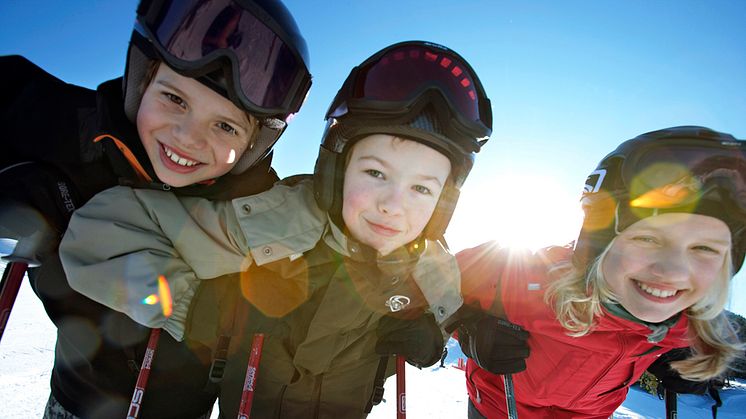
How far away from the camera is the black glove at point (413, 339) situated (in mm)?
1986

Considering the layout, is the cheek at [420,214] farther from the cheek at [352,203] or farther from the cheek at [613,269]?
the cheek at [613,269]

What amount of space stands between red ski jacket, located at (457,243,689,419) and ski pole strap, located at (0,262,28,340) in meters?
2.49

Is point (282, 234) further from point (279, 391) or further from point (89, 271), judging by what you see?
point (279, 391)

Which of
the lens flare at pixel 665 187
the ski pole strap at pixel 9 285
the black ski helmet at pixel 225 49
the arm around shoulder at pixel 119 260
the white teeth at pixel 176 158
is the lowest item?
the ski pole strap at pixel 9 285

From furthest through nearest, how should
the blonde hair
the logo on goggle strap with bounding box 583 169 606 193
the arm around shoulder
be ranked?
the logo on goggle strap with bounding box 583 169 606 193
the blonde hair
the arm around shoulder

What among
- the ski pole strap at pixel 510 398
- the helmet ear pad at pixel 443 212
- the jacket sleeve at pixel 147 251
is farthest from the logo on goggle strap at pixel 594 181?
the jacket sleeve at pixel 147 251

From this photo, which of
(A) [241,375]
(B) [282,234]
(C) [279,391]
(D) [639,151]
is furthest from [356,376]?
(D) [639,151]

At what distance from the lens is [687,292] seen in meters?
2.06

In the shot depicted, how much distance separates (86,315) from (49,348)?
3712 mm

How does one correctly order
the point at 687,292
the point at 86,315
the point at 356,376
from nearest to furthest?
the point at 86,315
the point at 687,292
the point at 356,376

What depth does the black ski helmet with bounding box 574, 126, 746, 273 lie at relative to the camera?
202 centimetres

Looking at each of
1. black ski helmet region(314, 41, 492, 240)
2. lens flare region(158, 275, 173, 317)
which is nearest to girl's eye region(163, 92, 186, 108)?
black ski helmet region(314, 41, 492, 240)

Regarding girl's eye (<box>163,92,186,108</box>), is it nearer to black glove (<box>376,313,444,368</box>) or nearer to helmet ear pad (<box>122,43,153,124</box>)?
helmet ear pad (<box>122,43,153,124</box>)

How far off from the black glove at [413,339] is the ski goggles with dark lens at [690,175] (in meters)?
1.42
